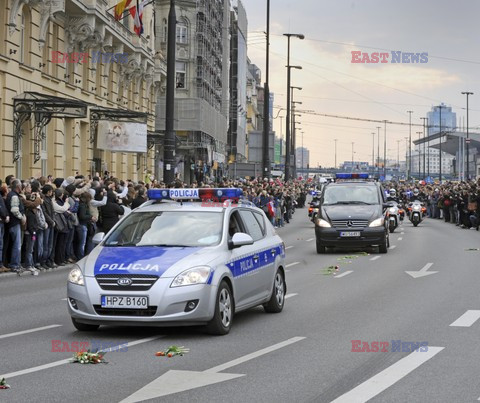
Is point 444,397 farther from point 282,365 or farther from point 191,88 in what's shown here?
point 191,88

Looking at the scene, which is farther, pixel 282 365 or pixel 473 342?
pixel 473 342

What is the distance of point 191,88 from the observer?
250 feet

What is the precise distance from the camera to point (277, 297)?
12.7 m

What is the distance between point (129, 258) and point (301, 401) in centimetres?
395

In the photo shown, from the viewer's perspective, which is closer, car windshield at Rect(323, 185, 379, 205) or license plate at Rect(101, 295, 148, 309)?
license plate at Rect(101, 295, 148, 309)

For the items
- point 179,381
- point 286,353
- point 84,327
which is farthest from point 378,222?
point 179,381

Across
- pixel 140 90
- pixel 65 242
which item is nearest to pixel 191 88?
pixel 140 90

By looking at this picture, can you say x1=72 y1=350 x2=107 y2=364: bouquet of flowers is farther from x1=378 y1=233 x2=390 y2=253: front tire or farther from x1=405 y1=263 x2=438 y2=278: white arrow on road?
x1=378 y1=233 x2=390 y2=253: front tire

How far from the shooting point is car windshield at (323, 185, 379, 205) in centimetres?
2609

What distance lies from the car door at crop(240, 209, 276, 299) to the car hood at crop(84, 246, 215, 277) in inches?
52.8

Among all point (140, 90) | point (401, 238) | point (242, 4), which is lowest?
point (401, 238)

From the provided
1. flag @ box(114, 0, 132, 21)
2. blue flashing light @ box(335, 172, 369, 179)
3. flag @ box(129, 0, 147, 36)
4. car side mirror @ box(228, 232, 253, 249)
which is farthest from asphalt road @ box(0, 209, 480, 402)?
flag @ box(114, 0, 132, 21)

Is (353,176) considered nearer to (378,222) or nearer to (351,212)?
(351,212)

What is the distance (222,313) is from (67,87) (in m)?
26.0
